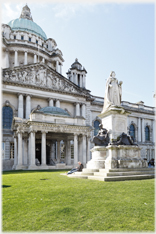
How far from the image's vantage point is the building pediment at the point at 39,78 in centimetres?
4000

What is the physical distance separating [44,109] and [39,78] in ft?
37.9

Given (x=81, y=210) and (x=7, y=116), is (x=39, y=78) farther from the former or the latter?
(x=81, y=210)

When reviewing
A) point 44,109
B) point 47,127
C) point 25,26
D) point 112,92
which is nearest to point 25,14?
point 25,26

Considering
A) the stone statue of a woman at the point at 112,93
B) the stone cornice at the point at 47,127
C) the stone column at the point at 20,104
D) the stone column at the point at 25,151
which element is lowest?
the stone column at the point at 25,151

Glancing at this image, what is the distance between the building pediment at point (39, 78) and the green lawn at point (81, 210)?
3487cm

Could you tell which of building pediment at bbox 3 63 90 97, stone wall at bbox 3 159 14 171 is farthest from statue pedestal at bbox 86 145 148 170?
building pediment at bbox 3 63 90 97

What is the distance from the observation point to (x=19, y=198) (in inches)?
287

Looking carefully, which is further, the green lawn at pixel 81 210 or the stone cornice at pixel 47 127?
the stone cornice at pixel 47 127

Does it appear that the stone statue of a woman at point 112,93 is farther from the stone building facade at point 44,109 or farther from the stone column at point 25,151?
the stone column at point 25,151

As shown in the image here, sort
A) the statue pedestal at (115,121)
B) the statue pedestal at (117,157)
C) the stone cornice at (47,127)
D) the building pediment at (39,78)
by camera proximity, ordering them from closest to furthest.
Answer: the statue pedestal at (117,157) → the statue pedestal at (115,121) → the stone cornice at (47,127) → the building pediment at (39,78)

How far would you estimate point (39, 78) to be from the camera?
42.8 metres

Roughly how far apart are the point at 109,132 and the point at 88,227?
349 inches

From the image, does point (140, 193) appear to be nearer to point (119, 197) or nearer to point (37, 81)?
point (119, 197)

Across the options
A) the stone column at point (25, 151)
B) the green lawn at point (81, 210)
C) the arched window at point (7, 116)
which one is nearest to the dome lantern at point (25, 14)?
the arched window at point (7, 116)
